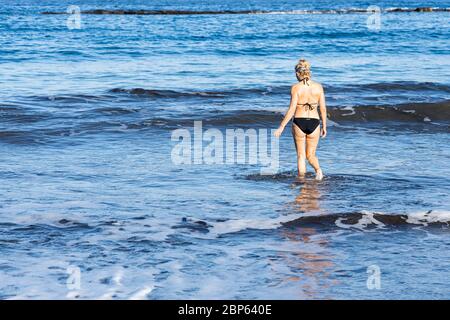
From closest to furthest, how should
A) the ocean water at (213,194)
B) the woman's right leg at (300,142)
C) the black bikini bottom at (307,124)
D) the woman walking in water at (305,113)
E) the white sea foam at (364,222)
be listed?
the ocean water at (213,194) → the white sea foam at (364,222) → the woman walking in water at (305,113) → the black bikini bottom at (307,124) → the woman's right leg at (300,142)

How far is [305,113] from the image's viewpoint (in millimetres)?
11789

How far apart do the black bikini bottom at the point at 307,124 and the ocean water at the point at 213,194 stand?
0.76 m

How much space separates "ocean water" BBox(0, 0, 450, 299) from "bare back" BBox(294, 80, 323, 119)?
99 centimetres

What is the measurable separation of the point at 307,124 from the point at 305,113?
17 centimetres

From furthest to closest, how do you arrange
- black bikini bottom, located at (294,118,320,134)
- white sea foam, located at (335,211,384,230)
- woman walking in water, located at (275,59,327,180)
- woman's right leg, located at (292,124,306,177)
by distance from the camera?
woman's right leg, located at (292,124,306,177)
black bikini bottom, located at (294,118,320,134)
woman walking in water, located at (275,59,327,180)
white sea foam, located at (335,211,384,230)

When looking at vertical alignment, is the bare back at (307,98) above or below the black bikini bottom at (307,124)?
above

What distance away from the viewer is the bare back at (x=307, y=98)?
11.6 meters

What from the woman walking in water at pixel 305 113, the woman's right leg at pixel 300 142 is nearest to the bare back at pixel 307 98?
the woman walking in water at pixel 305 113

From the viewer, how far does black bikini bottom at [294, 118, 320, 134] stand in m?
11.8

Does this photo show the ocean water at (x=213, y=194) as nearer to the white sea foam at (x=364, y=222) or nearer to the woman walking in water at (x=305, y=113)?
the white sea foam at (x=364, y=222)

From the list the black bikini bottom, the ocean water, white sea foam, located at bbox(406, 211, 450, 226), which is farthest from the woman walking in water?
white sea foam, located at bbox(406, 211, 450, 226)

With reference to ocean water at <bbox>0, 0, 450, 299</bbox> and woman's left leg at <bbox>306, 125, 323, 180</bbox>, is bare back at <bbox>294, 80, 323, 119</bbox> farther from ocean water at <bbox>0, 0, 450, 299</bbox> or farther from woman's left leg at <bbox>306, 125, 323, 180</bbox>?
ocean water at <bbox>0, 0, 450, 299</bbox>

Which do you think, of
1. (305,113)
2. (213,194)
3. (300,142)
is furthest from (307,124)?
(213,194)

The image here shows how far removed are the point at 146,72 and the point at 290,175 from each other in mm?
15949
